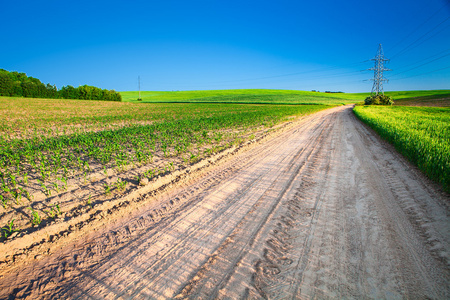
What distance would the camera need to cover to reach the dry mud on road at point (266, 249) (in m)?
2.36

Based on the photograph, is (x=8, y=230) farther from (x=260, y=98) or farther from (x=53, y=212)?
(x=260, y=98)

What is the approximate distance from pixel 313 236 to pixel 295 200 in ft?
3.86

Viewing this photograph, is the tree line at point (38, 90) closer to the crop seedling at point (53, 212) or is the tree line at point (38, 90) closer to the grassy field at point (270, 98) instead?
the grassy field at point (270, 98)

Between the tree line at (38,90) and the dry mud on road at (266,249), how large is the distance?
246 feet

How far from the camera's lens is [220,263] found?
2707mm

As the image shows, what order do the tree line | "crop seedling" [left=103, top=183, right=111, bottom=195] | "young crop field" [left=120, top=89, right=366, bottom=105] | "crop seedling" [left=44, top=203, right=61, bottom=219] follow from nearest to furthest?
"crop seedling" [left=44, top=203, right=61, bottom=219] < "crop seedling" [left=103, top=183, right=111, bottom=195] < the tree line < "young crop field" [left=120, top=89, right=366, bottom=105]

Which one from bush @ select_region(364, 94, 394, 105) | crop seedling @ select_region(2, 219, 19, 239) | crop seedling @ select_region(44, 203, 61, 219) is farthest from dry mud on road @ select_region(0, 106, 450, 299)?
bush @ select_region(364, 94, 394, 105)

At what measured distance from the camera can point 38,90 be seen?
5828cm

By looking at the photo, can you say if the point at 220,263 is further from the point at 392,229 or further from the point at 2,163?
the point at 2,163

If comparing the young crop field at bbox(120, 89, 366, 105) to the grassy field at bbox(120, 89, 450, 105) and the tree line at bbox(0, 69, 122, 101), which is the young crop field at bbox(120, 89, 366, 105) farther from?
the tree line at bbox(0, 69, 122, 101)

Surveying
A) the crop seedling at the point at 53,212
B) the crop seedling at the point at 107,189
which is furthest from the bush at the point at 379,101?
the crop seedling at the point at 53,212

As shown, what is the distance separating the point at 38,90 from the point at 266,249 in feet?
261

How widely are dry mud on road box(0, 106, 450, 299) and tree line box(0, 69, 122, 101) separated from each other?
2953 inches

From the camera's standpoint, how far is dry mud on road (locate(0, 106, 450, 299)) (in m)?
2.36
